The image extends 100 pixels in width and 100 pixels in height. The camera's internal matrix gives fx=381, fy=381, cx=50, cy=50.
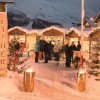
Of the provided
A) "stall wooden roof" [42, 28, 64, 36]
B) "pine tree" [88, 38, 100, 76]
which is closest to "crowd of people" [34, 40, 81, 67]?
"pine tree" [88, 38, 100, 76]

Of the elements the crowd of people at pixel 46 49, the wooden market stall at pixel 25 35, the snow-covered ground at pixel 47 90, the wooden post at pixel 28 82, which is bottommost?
the snow-covered ground at pixel 47 90

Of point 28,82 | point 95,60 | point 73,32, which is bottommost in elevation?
point 28,82

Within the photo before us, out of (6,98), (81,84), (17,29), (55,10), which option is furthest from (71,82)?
(55,10)

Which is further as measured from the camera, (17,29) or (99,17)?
(17,29)

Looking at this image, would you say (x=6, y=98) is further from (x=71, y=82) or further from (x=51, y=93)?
(x=71, y=82)

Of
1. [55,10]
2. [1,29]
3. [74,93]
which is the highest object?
[55,10]

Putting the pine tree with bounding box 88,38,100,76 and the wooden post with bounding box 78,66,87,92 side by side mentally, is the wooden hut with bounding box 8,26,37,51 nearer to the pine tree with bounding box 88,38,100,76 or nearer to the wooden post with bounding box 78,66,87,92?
the pine tree with bounding box 88,38,100,76

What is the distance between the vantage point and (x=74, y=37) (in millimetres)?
41750

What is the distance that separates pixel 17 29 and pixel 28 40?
240cm

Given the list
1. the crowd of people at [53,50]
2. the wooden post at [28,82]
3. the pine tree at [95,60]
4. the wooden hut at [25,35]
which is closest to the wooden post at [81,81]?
the wooden post at [28,82]

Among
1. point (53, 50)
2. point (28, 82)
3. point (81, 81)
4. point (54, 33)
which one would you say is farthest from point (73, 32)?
point (28, 82)

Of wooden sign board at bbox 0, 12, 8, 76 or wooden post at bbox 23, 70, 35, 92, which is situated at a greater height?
wooden sign board at bbox 0, 12, 8, 76

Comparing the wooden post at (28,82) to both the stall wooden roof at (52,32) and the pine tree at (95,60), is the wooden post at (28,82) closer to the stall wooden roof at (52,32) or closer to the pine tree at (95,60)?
the pine tree at (95,60)

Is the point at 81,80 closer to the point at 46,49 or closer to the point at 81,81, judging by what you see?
the point at 81,81
